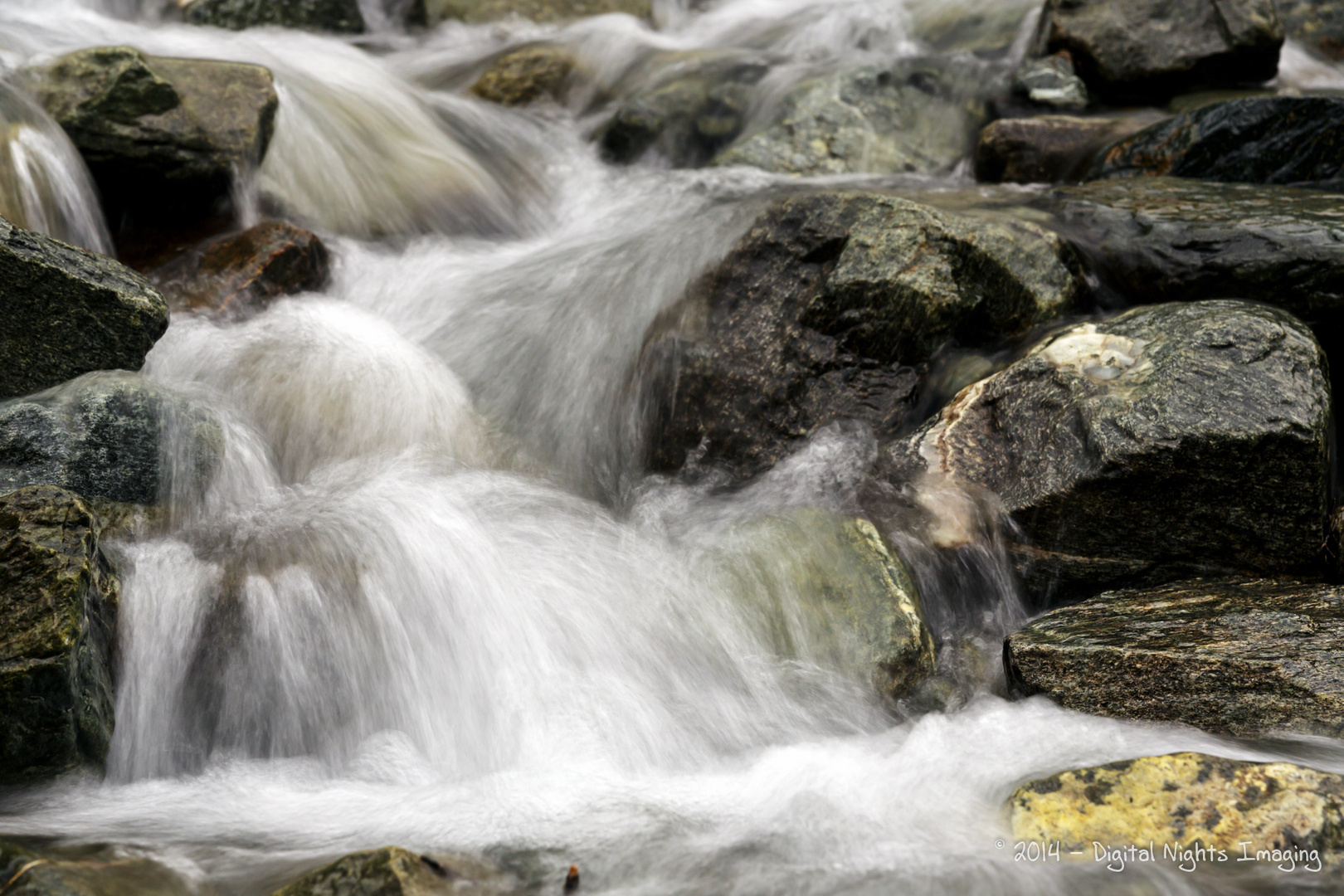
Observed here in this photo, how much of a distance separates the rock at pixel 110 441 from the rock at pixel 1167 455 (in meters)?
3.26

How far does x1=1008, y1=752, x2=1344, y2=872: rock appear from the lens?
241 centimetres

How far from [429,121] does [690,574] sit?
5.46 meters

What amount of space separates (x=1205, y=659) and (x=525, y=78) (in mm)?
7836

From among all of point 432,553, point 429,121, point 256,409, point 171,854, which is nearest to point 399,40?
point 429,121

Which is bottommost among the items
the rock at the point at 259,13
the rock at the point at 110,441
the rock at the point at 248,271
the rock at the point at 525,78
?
the rock at the point at 110,441

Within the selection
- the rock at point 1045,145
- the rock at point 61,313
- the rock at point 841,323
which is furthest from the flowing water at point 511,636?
the rock at point 1045,145

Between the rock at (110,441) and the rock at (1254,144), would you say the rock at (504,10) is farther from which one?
the rock at (110,441)

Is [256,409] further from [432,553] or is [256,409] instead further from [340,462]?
[432,553]

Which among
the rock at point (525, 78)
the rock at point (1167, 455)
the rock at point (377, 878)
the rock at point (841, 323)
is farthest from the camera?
the rock at point (525, 78)

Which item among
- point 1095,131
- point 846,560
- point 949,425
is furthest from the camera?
point 1095,131

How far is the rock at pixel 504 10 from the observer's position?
394 inches

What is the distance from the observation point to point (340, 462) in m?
4.43

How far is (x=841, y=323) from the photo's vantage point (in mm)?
4410

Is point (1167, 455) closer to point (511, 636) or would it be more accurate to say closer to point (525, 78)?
point (511, 636)
